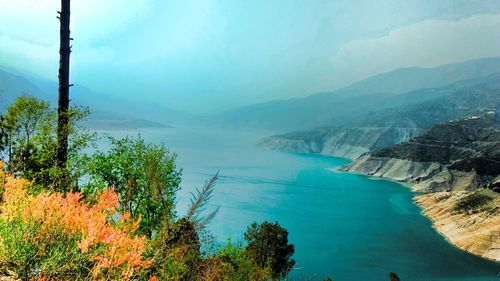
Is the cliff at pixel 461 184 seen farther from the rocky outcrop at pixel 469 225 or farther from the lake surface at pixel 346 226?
the lake surface at pixel 346 226

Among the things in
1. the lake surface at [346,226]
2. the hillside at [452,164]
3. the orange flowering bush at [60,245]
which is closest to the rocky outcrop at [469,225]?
the lake surface at [346,226]

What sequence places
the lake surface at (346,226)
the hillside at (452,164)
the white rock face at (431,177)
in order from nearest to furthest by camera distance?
Answer: the lake surface at (346,226) → the white rock face at (431,177) → the hillside at (452,164)

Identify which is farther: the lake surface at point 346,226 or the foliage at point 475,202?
the foliage at point 475,202

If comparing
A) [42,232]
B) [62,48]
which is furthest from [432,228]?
[42,232]

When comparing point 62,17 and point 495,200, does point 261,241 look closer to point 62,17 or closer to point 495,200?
point 62,17

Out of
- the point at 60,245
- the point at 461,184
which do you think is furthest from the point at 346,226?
the point at 60,245

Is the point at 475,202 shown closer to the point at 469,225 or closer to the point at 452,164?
the point at 469,225

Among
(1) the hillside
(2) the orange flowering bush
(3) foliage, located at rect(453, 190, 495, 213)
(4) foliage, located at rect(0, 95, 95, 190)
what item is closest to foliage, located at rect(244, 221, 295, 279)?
(4) foliage, located at rect(0, 95, 95, 190)
